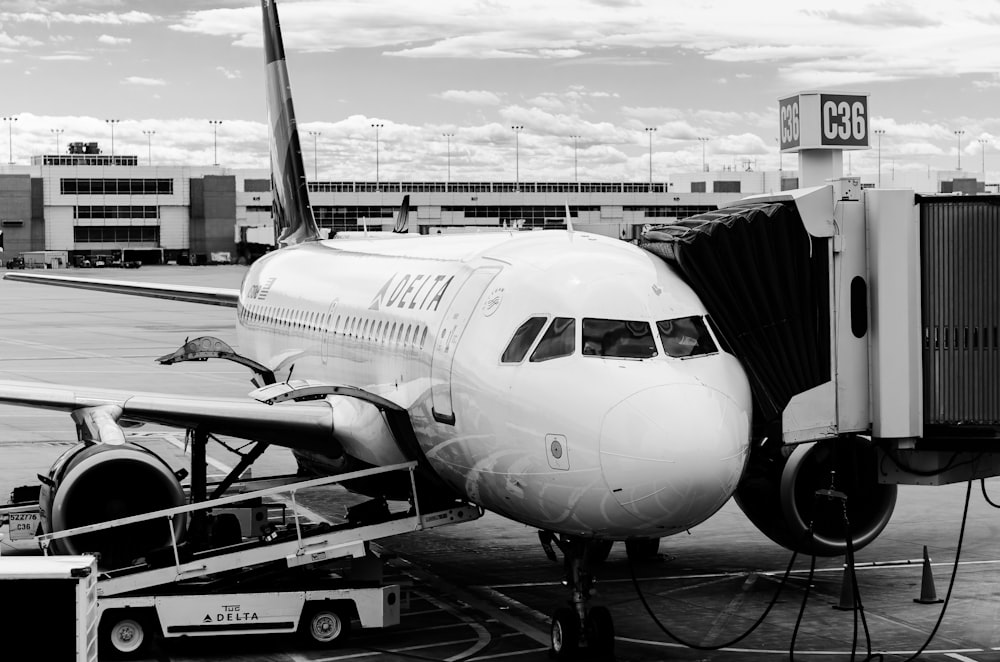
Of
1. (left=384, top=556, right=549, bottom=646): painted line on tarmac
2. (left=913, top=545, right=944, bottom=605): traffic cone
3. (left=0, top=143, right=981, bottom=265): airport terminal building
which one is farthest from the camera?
(left=0, top=143, right=981, bottom=265): airport terminal building

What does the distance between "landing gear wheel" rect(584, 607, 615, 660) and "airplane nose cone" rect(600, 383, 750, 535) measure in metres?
1.73

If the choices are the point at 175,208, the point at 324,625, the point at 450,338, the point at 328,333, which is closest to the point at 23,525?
the point at 328,333

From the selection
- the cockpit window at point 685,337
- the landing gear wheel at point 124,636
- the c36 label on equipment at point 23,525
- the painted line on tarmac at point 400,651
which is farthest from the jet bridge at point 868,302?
the c36 label on equipment at point 23,525

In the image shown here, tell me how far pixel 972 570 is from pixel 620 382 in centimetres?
952

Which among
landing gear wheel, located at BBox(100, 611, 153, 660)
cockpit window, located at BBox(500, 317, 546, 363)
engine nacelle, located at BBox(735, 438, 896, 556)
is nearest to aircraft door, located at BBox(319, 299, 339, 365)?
landing gear wheel, located at BBox(100, 611, 153, 660)

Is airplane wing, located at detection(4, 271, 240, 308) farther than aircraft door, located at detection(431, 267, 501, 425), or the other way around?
airplane wing, located at detection(4, 271, 240, 308)

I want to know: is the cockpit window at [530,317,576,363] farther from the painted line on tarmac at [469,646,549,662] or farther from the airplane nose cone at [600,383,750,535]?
the painted line on tarmac at [469,646,549,662]

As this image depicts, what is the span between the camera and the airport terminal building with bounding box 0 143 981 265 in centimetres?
16638

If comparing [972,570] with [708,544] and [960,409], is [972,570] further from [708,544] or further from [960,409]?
[960,409]

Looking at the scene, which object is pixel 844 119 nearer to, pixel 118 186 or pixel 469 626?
pixel 469 626

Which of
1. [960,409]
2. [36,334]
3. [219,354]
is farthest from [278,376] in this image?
[36,334]

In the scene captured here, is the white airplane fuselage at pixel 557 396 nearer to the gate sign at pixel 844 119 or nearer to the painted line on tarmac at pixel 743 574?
the painted line on tarmac at pixel 743 574

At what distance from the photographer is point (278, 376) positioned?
25969 mm

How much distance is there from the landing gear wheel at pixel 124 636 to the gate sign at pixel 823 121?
14.4 meters
